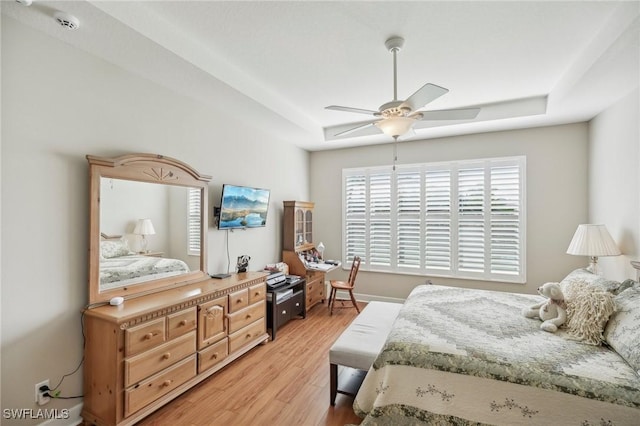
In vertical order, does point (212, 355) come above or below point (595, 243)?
below

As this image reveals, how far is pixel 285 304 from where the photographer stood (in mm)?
3783

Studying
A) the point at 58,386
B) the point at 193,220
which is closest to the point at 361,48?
the point at 193,220

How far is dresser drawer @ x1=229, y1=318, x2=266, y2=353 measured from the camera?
287cm

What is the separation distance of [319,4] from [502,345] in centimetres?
252

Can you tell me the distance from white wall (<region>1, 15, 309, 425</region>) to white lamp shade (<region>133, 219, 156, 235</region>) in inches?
15.2

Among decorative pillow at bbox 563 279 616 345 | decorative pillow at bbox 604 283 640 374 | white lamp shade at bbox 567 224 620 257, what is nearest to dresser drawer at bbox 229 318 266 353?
decorative pillow at bbox 563 279 616 345

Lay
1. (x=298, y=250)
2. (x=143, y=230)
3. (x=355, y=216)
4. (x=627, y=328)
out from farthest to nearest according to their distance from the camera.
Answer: (x=355, y=216) < (x=298, y=250) < (x=143, y=230) < (x=627, y=328)

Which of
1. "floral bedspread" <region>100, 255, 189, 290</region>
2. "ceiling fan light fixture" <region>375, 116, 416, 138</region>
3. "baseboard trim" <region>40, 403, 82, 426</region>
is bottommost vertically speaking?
"baseboard trim" <region>40, 403, 82, 426</region>

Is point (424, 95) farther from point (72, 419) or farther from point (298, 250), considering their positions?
point (72, 419)

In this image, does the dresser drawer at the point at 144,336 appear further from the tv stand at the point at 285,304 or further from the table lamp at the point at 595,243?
the table lamp at the point at 595,243

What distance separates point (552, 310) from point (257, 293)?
2669 millimetres

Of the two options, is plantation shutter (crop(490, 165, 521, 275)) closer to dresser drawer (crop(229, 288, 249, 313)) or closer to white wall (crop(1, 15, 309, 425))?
dresser drawer (crop(229, 288, 249, 313))

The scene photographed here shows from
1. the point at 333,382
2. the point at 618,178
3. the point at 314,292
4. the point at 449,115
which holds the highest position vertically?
the point at 449,115

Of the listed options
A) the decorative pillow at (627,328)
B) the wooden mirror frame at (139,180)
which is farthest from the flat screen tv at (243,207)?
the decorative pillow at (627,328)
